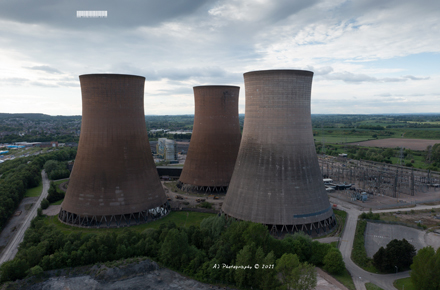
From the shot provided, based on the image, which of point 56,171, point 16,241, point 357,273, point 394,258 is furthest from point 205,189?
point 56,171

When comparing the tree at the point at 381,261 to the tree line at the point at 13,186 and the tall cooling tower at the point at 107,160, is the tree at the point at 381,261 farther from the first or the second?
the tree line at the point at 13,186

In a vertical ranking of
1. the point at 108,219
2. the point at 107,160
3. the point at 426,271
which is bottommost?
the point at 108,219

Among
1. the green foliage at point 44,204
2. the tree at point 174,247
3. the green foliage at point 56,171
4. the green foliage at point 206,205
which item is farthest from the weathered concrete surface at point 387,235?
the green foliage at point 56,171

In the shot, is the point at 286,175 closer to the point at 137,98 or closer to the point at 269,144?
the point at 269,144

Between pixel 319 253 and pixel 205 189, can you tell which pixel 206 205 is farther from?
pixel 319 253

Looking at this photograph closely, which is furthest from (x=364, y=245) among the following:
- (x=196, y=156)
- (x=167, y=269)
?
(x=196, y=156)

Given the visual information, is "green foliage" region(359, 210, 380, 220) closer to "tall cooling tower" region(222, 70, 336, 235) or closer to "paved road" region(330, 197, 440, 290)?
"paved road" region(330, 197, 440, 290)

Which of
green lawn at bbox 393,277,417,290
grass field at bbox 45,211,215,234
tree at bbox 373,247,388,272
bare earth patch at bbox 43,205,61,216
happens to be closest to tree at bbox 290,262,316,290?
green lawn at bbox 393,277,417,290
